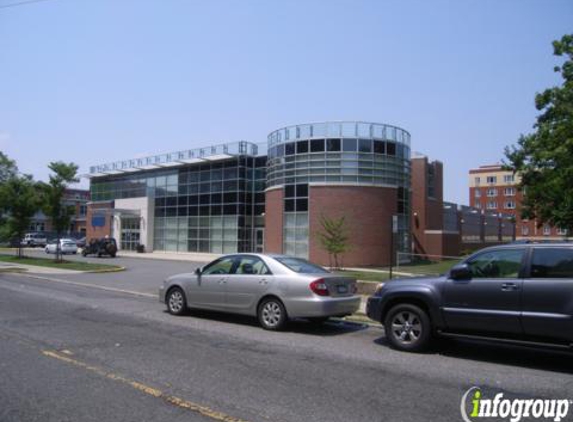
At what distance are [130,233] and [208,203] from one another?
11570 millimetres

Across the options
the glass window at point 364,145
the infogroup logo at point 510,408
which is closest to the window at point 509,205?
the glass window at point 364,145

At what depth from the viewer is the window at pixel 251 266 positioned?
33.3 feet

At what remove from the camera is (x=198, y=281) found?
36.2ft

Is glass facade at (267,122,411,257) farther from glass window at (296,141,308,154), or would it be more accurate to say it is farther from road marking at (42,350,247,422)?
road marking at (42,350,247,422)

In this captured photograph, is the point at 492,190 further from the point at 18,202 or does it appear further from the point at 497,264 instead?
the point at 497,264

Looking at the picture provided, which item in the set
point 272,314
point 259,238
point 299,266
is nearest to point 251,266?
point 299,266

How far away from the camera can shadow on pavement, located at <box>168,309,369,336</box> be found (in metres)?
9.88

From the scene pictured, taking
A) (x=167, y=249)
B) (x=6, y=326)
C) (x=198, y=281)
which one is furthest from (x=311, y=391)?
(x=167, y=249)

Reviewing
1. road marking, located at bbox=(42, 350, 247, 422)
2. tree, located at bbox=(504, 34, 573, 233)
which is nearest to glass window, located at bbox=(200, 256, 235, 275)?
road marking, located at bbox=(42, 350, 247, 422)

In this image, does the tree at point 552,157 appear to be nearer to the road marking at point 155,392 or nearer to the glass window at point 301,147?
the glass window at point 301,147

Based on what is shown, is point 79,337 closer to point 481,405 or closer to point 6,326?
point 6,326

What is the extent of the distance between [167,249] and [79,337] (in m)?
39.6

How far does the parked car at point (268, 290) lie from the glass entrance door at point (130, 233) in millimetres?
40296

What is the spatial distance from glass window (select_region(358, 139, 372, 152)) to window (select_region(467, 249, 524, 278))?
24.2m
